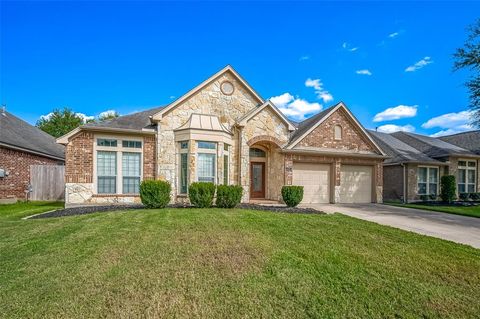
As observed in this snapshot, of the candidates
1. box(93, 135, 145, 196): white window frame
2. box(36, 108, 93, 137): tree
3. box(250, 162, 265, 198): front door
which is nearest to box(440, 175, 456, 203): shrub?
box(250, 162, 265, 198): front door

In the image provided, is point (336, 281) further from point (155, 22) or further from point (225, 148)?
point (155, 22)

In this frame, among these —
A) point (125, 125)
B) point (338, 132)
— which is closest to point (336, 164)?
point (338, 132)

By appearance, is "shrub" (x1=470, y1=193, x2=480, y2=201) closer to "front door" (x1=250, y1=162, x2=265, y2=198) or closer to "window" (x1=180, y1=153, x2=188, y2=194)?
"front door" (x1=250, y1=162, x2=265, y2=198)

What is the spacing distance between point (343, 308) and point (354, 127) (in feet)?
48.1

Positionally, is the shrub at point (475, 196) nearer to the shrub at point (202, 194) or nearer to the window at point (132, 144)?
the shrub at point (202, 194)

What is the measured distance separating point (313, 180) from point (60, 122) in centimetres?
4108

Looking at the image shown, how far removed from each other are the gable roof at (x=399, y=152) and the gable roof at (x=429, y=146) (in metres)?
0.64

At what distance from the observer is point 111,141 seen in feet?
44.5

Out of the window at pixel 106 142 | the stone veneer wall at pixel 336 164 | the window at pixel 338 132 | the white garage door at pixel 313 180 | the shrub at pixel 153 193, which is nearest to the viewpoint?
the shrub at pixel 153 193

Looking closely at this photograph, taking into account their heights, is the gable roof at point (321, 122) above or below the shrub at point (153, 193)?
above

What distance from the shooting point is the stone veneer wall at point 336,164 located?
51.0 ft

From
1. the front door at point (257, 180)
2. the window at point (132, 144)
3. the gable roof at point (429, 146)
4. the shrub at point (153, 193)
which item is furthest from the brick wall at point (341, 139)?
the window at point (132, 144)

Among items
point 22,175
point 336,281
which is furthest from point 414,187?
point 22,175

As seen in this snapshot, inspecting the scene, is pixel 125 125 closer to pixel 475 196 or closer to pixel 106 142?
pixel 106 142
